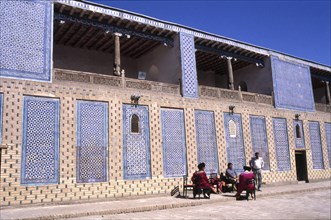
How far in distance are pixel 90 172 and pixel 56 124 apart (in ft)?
5.93

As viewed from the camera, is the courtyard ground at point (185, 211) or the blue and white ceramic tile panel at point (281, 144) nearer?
the courtyard ground at point (185, 211)

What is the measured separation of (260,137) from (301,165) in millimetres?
3405

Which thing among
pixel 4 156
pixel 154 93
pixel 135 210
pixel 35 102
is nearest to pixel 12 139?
pixel 4 156

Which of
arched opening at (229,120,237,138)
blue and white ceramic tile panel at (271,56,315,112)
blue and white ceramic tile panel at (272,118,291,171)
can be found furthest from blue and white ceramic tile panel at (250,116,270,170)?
blue and white ceramic tile panel at (271,56,315,112)

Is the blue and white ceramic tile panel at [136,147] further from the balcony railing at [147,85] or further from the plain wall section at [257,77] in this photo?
the plain wall section at [257,77]

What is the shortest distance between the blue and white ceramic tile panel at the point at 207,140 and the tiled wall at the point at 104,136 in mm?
159

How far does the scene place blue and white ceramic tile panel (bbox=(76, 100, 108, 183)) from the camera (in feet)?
34.8

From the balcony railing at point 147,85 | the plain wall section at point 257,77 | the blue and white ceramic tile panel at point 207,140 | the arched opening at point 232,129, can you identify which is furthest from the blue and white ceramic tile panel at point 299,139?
the blue and white ceramic tile panel at point 207,140

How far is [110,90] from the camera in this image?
38.1 ft

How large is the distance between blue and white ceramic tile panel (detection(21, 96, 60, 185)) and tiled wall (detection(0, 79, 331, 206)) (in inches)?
2.3

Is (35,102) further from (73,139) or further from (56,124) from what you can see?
(73,139)

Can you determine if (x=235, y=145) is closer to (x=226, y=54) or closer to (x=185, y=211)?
(x=226, y=54)

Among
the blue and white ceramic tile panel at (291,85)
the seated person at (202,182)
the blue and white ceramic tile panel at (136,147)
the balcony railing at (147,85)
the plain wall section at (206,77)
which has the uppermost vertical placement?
the plain wall section at (206,77)

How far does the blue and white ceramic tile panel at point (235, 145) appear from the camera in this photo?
1412 centimetres
